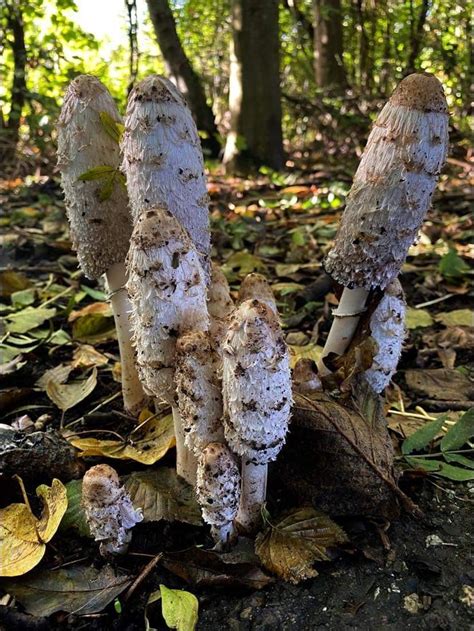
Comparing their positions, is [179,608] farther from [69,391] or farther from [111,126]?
[111,126]

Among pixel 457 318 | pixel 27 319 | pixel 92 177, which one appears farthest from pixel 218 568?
pixel 457 318

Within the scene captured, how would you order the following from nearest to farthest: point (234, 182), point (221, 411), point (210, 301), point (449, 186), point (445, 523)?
point (221, 411) < point (445, 523) < point (210, 301) < point (449, 186) < point (234, 182)

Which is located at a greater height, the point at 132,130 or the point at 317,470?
the point at 132,130

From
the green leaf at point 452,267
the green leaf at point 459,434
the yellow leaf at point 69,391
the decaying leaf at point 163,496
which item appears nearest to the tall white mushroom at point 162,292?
the decaying leaf at point 163,496

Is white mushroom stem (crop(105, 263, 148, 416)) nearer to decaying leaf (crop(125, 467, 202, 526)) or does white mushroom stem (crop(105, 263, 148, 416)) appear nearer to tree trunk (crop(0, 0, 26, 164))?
decaying leaf (crop(125, 467, 202, 526))

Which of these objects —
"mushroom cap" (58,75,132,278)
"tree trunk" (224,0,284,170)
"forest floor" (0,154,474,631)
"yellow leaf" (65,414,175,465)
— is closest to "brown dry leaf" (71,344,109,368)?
"forest floor" (0,154,474,631)

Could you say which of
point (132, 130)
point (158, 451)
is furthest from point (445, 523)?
point (132, 130)

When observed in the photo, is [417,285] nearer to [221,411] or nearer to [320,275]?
[320,275]

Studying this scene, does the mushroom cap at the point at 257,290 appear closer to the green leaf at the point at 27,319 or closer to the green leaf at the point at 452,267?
the green leaf at the point at 27,319
